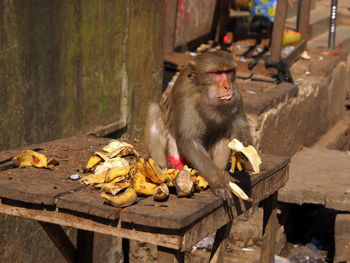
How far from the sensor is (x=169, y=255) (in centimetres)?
350

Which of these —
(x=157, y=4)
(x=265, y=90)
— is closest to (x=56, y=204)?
(x=157, y=4)

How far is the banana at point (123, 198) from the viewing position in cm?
337

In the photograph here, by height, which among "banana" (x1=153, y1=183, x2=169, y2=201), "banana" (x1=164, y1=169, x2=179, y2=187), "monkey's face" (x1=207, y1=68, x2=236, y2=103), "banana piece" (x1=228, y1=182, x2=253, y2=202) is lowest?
"banana piece" (x1=228, y1=182, x2=253, y2=202)

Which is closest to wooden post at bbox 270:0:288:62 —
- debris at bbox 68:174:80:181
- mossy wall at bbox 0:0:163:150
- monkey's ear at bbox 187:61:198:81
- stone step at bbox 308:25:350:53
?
mossy wall at bbox 0:0:163:150

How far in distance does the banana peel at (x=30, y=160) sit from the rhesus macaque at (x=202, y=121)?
24.1 inches

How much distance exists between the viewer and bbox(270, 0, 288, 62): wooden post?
778 cm

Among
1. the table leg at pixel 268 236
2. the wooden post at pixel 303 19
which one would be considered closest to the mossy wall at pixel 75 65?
the table leg at pixel 268 236

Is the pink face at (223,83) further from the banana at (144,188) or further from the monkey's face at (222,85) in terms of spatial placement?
the banana at (144,188)

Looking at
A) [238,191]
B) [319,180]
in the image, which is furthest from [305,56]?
[238,191]

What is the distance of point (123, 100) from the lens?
21.3 feet

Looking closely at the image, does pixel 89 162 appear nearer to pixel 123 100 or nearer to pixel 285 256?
pixel 123 100

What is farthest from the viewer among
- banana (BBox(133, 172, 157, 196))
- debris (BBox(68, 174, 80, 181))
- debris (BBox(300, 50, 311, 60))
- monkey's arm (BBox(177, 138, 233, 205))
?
debris (BBox(300, 50, 311, 60))

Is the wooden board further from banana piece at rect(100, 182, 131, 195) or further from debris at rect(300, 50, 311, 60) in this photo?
debris at rect(300, 50, 311, 60)

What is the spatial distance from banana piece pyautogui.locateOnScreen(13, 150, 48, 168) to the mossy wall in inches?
36.4
